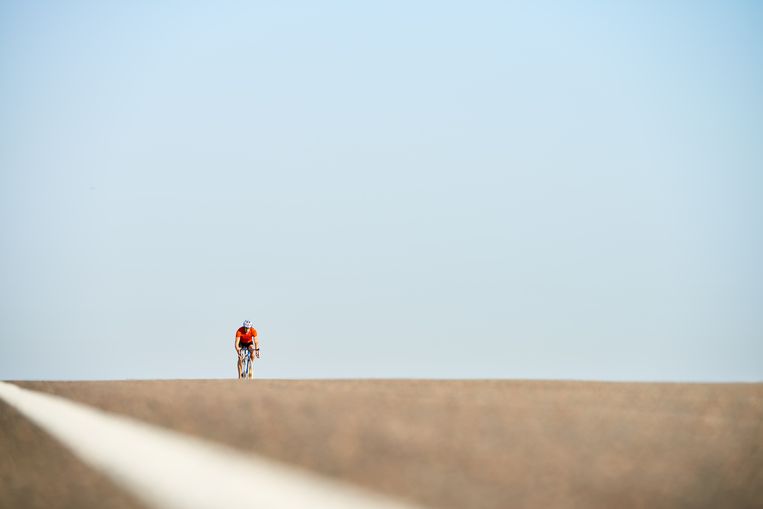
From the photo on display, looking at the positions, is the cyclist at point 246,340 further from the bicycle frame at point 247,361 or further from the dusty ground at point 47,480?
the dusty ground at point 47,480

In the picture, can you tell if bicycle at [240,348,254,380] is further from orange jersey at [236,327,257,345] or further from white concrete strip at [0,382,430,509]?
white concrete strip at [0,382,430,509]

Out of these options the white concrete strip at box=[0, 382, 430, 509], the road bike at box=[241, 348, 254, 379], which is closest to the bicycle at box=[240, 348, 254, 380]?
the road bike at box=[241, 348, 254, 379]

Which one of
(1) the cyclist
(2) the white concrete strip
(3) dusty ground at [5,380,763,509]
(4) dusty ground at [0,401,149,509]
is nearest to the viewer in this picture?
(2) the white concrete strip

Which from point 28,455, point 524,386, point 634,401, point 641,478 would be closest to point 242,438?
point 28,455

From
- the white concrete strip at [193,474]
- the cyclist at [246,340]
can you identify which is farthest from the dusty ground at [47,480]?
the cyclist at [246,340]

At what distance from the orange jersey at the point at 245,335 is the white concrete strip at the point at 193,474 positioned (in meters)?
14.5

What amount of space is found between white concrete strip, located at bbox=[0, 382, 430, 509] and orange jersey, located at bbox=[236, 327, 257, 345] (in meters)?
14.5

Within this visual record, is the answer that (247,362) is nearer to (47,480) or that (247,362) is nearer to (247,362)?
(247,362)

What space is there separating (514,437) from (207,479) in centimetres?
317

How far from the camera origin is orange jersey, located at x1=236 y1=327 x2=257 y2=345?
1160 inches

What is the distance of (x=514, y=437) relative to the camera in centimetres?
1127

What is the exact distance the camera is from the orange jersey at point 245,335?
29453mm

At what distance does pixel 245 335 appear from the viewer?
1163 inches

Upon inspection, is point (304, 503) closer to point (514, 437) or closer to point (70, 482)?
point (70, 482)
